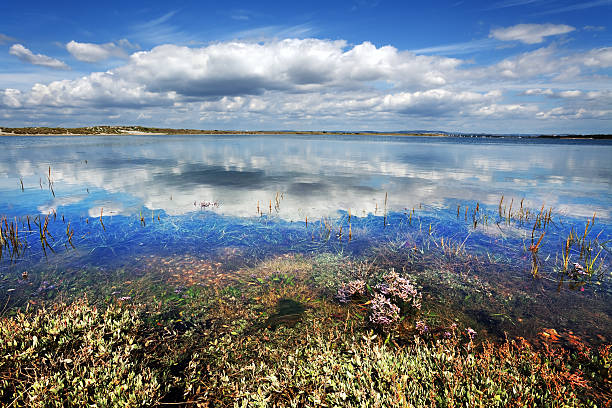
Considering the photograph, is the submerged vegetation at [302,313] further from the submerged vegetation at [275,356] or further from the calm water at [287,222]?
the calm water at [287,222]

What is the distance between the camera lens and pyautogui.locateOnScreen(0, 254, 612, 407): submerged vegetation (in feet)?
19.0

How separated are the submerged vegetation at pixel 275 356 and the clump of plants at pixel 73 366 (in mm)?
31

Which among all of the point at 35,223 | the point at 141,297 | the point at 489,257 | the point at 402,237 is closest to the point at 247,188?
the point at 35,223

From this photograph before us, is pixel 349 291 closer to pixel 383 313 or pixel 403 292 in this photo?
pixel 383 313

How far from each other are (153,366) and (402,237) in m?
13.8

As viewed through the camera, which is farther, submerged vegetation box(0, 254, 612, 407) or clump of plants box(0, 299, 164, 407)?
submerged vegetation box(0, 254, 612, 407)

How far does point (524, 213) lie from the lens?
72.9ft

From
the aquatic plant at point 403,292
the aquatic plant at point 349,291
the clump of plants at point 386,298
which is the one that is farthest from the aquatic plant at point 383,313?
the aquatic plant at point 349,291

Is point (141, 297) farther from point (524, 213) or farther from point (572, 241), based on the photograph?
point (524, 213)

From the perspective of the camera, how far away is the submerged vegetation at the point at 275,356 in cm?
580

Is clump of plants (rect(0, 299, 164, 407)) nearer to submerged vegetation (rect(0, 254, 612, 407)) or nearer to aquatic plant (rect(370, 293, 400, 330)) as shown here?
submerged vegetation (rect(0, 254, 612, 407))

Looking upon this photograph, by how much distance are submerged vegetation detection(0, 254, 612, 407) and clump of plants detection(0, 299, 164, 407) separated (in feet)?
0.10

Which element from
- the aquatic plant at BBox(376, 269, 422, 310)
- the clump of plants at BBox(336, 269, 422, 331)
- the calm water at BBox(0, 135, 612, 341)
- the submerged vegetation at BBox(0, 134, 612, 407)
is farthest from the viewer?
the calm water at BBox(0, 135, 612, 341)

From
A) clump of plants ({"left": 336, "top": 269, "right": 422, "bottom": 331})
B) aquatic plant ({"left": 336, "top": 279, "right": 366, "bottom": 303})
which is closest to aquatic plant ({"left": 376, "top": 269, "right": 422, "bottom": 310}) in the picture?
clump of plants ({"left": 336, "top": 269, "right": 422, "bottom": 331})
